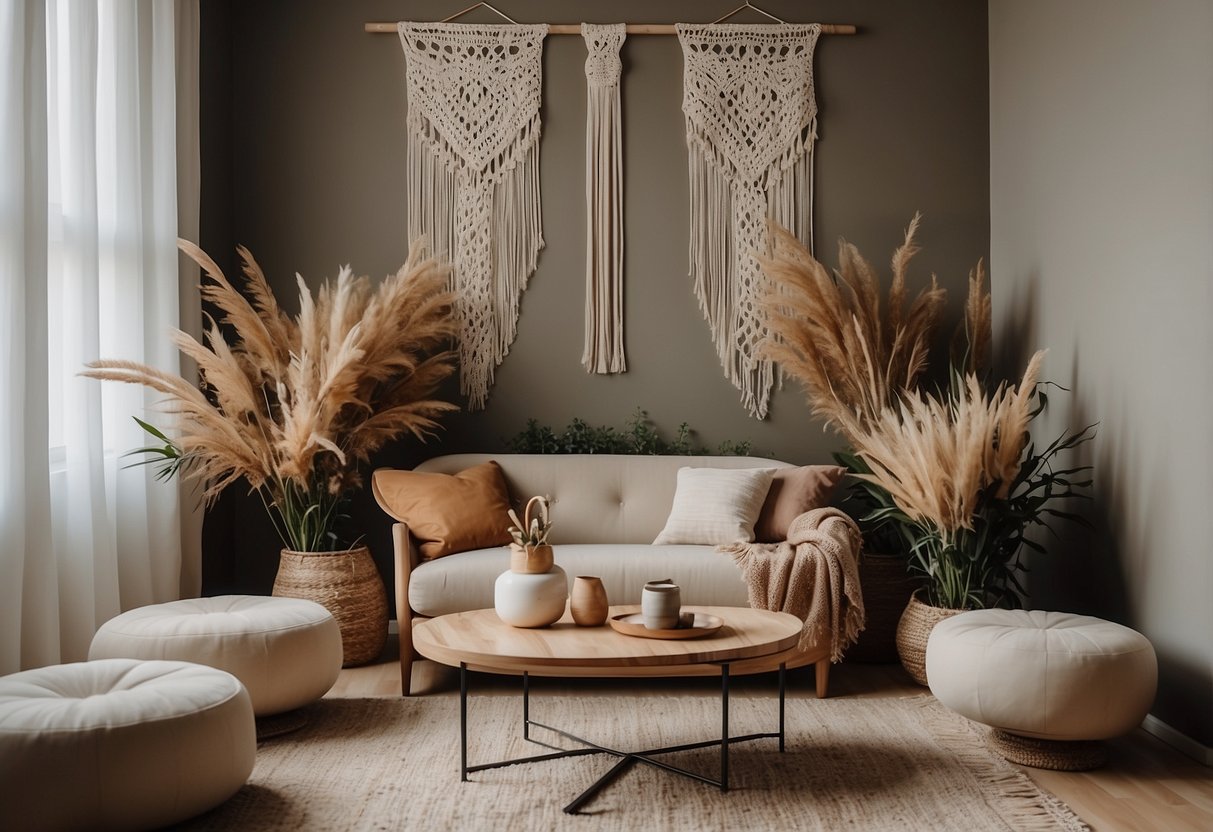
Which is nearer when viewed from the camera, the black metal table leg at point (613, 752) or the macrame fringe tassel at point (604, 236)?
the black metal table leg at point (613, 752)

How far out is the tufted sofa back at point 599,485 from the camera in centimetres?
413

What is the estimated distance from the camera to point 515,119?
14.8 feet

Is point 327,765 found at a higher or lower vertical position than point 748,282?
lower

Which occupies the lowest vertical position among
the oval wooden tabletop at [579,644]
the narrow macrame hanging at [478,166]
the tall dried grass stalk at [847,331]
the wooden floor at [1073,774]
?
the wooden floor at [1073,774]

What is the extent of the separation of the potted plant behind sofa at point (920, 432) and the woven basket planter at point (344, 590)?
1.84 meters

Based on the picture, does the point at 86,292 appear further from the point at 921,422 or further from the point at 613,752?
the point at 921,422

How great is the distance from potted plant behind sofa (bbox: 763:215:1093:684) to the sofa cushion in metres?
0.64

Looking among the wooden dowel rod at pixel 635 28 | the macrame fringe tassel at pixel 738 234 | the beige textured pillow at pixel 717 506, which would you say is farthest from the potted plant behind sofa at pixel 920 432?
the wooden dowel rod at pixel 635 28

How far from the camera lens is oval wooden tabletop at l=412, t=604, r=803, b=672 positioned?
2.42 metres

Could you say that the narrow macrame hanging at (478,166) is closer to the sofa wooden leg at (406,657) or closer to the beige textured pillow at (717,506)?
the beige textured pillow at (717,506)

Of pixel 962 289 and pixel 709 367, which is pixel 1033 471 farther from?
pixel 709 367

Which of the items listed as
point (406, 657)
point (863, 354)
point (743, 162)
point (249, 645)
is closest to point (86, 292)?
point (249, 645)

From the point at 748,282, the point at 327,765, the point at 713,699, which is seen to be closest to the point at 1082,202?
the point at 748,282

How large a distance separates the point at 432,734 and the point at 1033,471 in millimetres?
2307
